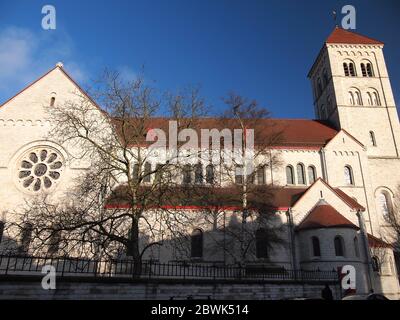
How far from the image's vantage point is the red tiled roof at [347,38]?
126 feet

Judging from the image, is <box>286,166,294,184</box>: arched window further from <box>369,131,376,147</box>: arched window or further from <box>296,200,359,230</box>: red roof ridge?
Result: <box>369,131,376,147</box>: arched window

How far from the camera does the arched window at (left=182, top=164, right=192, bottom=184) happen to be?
17203 mm

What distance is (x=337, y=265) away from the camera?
72.6ft

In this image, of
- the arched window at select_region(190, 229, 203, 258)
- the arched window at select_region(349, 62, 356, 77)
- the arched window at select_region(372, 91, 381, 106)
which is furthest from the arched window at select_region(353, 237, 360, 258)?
the arched window at select_region(349, 62, 356, 77)

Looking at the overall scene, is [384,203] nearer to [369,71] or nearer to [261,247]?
[261,247]

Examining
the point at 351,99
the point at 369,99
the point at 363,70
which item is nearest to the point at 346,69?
the point at 363,70

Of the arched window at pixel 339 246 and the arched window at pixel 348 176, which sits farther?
the arched window at pixel 348 176

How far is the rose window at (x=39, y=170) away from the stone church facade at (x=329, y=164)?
68mm

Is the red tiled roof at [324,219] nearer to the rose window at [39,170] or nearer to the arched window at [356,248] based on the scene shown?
the arched window at [356,248]

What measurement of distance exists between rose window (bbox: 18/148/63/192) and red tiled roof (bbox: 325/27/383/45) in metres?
34.0

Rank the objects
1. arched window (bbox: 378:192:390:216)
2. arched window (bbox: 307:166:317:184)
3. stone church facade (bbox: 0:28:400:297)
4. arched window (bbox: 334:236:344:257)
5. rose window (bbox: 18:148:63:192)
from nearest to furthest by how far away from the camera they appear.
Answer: arched window (bbox: 334:236:344:257) < stone church facade (bbox: 0:28:400:297) < rose window (bbox: 18:148:63:192) < arched window (bbox: 378:192:390:216) < arched window (bbox: 307:166:317:184)

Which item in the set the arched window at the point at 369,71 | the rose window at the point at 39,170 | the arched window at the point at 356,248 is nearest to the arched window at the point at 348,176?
the arched window at the point at 356,248

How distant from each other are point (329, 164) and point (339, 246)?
9.65m
